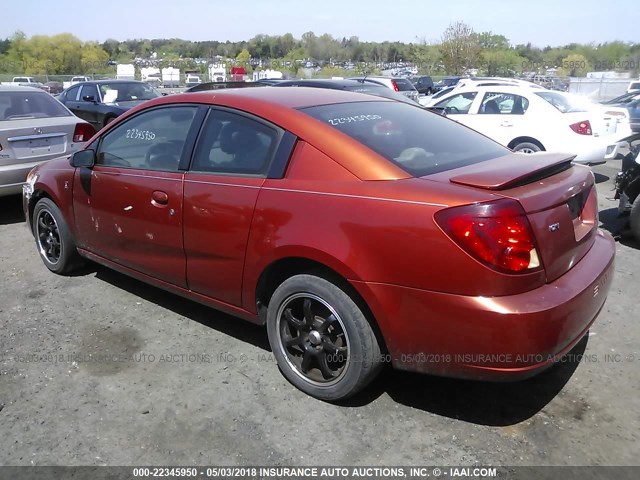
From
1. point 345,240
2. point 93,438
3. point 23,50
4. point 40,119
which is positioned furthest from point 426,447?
point 23,50

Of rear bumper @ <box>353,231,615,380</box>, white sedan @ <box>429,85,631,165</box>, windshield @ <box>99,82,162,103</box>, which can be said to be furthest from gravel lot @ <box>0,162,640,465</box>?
windshield @ <box>99,82,162,103</box>

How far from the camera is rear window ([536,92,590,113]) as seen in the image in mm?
8984

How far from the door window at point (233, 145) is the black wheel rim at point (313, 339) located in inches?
31.2

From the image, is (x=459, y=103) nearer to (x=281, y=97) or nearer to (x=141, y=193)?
(x=281, y=97)

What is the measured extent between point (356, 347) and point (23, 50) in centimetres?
9126

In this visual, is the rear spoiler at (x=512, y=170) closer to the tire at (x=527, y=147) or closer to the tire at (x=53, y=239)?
the tire at (x=53, y=239)

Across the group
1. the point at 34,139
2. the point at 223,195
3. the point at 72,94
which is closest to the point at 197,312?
the point at 223,195

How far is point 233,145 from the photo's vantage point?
3.31 m

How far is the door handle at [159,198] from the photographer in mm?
3504

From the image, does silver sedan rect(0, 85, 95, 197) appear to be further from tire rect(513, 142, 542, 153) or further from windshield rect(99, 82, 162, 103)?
tire rect(513, 142, 542, 153)

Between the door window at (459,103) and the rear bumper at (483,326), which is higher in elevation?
the door window at (459,103)

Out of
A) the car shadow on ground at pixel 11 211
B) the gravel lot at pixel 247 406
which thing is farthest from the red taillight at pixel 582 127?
the car shadow on ground at pixel 11 211

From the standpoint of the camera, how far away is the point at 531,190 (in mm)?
2596

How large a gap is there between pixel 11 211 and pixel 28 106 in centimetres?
143
